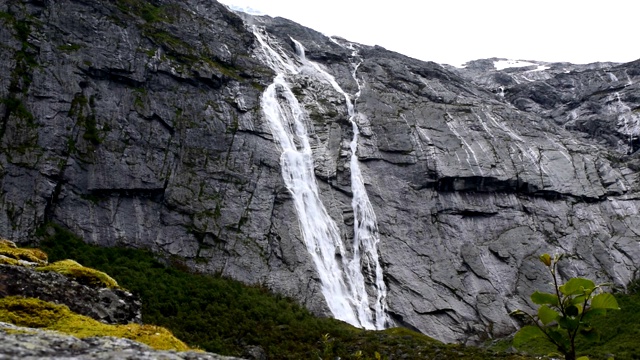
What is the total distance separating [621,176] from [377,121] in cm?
3248

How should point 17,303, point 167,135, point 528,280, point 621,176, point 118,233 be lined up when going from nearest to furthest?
1. point 17,303
2. point 118,233
3. point 528,280
4. point 167,135
5. point 621,176

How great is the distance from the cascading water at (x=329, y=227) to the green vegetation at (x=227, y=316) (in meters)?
4.62

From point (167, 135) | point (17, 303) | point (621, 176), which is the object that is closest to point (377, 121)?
A: point (167, 135)

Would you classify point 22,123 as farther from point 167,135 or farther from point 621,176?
point 621,176

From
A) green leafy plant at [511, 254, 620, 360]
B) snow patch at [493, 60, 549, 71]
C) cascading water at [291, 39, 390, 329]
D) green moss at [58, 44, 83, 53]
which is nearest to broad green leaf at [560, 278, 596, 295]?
green leafy plant at [511, 254, 620, 360]

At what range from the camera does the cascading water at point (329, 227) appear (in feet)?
158

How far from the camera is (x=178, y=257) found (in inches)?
1906

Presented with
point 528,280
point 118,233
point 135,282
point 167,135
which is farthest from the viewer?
point 167,135

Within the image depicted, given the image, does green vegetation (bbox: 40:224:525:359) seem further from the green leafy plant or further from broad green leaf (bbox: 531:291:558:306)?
broad green leaf (bbox: 531:291:558:306)

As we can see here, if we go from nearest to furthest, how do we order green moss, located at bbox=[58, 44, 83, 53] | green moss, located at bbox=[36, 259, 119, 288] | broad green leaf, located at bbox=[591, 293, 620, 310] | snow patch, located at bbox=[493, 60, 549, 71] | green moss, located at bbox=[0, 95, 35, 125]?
broad green leaf, located at bbox=[591, 293, 620, 310], green moss, located at bbox=[36, 259, 119, 288], green moss, located at bbox=[0, 95, 35, 125], green moss, located at bbox=[58, 44, 83, 53], snow patch, located at bbox=[493, 60, 549, 71]

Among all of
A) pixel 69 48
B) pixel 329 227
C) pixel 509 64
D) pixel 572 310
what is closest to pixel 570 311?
pixel 572 310

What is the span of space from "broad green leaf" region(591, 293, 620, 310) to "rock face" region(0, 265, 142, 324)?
14.1 meters

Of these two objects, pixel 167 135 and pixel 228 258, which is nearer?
pixel 228 258

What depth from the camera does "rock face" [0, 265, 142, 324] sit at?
45.9ft
